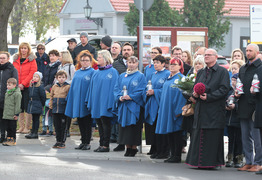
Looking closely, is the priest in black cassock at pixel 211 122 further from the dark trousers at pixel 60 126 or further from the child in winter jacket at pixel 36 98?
the child in winter jacket at pixel 36 98

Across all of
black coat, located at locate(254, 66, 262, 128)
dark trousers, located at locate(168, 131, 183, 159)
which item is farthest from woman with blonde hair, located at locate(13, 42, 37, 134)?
black coat, located at locate(254, 66, 262, 128)

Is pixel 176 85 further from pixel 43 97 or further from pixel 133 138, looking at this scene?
pixel 43 97

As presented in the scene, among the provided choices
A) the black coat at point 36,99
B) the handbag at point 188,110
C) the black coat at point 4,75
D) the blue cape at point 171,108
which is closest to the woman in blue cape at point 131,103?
the blue cape at point 171,108

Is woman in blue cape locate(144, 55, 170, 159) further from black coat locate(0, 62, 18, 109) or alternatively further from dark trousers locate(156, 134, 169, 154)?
black coat locate(0, 62, 18, 109)

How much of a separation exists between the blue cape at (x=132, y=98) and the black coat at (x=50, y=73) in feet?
10.5

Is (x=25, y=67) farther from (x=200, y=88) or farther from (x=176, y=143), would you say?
(x=200, y=88)

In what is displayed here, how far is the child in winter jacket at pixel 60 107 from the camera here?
13.3 meters

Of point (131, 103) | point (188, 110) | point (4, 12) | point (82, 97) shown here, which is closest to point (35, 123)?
point (82, 97)

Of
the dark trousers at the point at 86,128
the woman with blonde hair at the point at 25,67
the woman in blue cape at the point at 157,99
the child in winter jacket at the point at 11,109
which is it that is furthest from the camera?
the woman with blonde hair at the point at 25,67

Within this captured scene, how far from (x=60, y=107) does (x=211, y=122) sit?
3605mm

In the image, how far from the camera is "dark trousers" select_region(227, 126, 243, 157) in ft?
38.3

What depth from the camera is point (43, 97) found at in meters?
14.7

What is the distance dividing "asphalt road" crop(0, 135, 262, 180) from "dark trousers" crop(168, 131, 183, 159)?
0.29 meters

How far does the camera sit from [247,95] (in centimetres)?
1104
